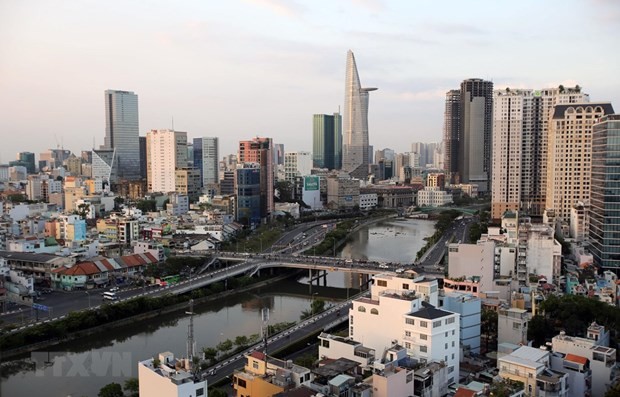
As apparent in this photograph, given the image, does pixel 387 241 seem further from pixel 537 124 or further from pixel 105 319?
pixel 105 319

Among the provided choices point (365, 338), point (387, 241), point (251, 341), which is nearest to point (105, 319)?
point (251, 341)

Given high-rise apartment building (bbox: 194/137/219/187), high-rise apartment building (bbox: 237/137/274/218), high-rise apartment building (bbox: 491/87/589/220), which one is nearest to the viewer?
high-rise apartment building (bbox: 491/87/589/220)

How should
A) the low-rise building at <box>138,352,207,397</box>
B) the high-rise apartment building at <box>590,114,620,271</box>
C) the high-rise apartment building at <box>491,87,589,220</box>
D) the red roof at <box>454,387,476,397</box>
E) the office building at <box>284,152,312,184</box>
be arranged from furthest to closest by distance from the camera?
the office building at <box>284,152,312,184</box>, the high-rise apartment building at <box>491,87,589,220</box>, the high-rise apartment building at <box>590,114,620,271</box>, the red roof at <box>454,387,476,397</box>, the low-rise building at <box>138,352,207,397</box>

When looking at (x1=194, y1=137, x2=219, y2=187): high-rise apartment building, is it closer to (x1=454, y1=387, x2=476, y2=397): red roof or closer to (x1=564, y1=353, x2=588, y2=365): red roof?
(x1=564, y1=353, x2=588, y2=365): red roof

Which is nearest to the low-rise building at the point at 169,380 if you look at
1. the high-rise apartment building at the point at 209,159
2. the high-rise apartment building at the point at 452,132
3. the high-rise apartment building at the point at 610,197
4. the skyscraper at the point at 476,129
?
the high-rise apartment building at the point at 610,197

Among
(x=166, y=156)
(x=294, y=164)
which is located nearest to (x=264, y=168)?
(x=166, y=156)

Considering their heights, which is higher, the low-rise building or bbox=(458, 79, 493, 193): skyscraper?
bbox=(458, 79, 493, 193): skyscraper

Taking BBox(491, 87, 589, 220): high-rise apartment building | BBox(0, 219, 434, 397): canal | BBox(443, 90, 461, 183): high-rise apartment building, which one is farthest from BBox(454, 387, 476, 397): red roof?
BBox(443, 90, 461, 183): high-rise apartment building
